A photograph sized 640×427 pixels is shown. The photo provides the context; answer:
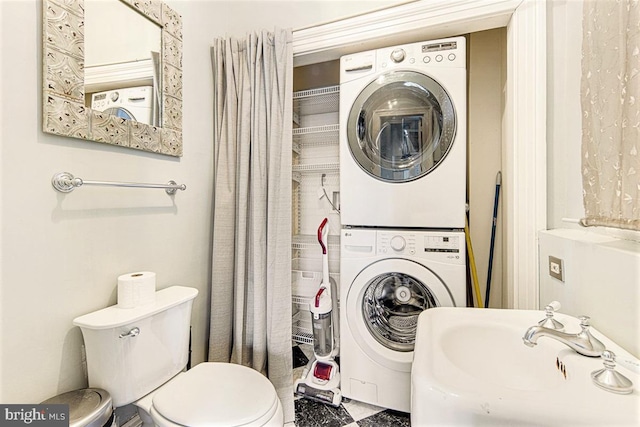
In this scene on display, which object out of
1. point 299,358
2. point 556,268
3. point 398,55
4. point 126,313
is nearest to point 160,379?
point 126,313

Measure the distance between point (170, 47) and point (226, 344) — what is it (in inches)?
66.1

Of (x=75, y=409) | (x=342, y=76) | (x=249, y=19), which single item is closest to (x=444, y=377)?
(x=75, y=409)

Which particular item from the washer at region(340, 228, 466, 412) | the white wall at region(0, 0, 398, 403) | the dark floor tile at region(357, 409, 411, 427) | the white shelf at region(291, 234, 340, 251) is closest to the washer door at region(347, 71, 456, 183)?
the washer at region(340, 228, 466, 412)

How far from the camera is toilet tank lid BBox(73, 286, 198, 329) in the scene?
0.98m

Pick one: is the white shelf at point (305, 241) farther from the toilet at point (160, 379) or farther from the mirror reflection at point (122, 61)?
the mirror reflection at point (122, 61)

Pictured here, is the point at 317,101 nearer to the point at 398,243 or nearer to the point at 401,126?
the point at 401,126

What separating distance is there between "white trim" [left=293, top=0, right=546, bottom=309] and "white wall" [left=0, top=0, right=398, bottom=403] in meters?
0.26

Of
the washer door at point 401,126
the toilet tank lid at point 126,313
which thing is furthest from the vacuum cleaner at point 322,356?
the toilet tank lid at point 126,313

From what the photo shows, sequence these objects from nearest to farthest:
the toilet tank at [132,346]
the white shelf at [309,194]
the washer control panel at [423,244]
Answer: the toilet tank at [132,346] < the washer control panel at [423,244] < the white shelf at [309,194]

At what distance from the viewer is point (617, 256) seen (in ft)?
2.25

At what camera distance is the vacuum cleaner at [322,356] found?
159cm

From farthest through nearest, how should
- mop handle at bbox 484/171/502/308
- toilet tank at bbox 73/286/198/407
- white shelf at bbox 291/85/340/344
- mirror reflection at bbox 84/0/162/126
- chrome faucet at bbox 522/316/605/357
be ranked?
white shelf at bbox 291/85/340/344 < mop handle at bbox 484/171/502/308 < mirror reflection at bbox 84/0/162/126 < toilet tank at bbox 73/286/198/407 < chrome faucet at bbox 522/316/605/357

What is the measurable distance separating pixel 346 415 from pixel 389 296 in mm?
678

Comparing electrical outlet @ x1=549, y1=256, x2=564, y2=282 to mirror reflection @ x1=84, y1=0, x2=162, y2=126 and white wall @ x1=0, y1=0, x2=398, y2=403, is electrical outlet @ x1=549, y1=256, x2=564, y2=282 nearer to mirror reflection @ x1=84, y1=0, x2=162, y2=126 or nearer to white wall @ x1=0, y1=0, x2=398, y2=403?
white wall @ x1=0, y1=0, x2=398, y2=403
